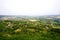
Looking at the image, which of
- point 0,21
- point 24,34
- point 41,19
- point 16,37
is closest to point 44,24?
point 41,19

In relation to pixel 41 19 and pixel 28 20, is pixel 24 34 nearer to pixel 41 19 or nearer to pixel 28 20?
pixel 28 20

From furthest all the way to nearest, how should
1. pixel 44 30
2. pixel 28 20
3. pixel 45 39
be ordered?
1. pixel 28 20
2. pixel 44 30
3. pixel 45 39

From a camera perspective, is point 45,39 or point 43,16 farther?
point 43,16

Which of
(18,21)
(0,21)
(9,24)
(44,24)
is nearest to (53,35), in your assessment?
(44,24)

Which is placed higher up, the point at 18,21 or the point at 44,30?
the point at 18,21

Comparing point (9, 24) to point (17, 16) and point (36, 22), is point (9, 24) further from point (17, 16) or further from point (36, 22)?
point (36, 22)

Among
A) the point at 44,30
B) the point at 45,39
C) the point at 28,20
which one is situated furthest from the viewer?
the point at 28,20

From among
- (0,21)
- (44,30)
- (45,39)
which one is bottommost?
(45,39)
